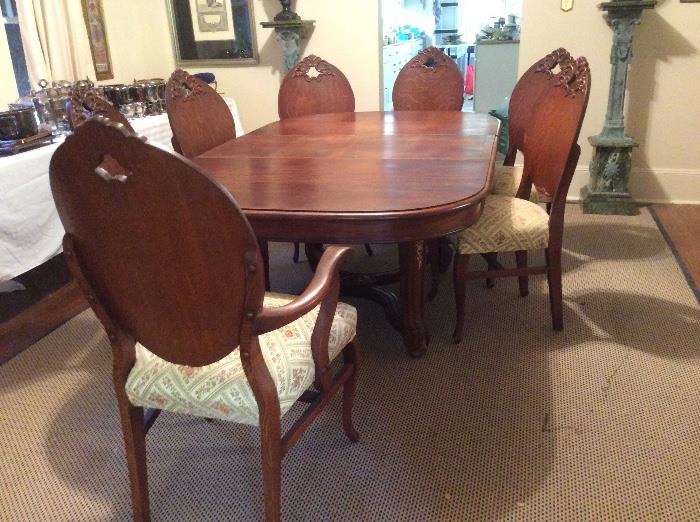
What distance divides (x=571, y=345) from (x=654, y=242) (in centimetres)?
126

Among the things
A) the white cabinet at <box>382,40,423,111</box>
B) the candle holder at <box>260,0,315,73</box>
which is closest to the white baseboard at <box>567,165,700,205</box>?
the candle holder at <box>260,0,315,73</box>

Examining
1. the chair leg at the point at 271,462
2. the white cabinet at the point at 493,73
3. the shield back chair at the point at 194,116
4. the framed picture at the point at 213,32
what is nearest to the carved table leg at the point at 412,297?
the chair leg at the point at 271,462

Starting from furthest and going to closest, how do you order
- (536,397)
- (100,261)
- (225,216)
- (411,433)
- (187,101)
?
(187,101) < (536,397) < (411,433) < (100,261) < (225,216)

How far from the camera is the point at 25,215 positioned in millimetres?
2324

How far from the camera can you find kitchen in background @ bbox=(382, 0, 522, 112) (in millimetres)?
5617

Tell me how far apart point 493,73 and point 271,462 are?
17.6 feet

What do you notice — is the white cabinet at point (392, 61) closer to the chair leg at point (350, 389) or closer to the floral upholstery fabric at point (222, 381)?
the chair leg at point (350, 389)

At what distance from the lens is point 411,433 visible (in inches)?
65.4

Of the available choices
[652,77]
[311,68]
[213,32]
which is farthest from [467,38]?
[311,68]

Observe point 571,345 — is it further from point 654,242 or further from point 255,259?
point 255,259

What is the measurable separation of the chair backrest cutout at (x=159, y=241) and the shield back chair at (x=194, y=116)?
1264mm

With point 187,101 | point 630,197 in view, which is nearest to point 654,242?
point 630,197

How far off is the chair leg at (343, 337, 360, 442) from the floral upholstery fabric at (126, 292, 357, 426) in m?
0.23

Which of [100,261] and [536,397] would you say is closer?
[100,261]
